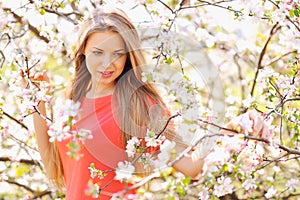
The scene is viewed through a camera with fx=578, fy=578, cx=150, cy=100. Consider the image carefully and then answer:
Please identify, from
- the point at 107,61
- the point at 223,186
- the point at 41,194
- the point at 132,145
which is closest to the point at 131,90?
the point at 107,61

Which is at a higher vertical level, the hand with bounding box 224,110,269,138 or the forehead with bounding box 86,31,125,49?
the forehead with bounding box 86,31,125,49

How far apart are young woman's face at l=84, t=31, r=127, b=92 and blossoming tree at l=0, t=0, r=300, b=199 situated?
0.43 ft

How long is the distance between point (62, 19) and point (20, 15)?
0.21m

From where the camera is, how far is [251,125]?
1.50 metres

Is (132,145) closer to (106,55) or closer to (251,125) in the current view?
(106,55)

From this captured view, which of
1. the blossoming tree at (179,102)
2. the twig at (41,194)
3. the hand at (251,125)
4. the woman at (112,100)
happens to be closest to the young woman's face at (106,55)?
the woman at (112,100)

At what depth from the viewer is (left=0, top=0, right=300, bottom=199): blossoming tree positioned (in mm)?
1533

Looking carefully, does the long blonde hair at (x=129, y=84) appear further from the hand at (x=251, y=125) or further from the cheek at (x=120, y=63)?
the hand at (x=251, y=125)

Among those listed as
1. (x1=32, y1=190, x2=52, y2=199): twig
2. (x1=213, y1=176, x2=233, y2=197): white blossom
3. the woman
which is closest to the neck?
the woman

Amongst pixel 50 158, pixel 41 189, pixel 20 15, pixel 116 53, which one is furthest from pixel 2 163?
pixel 116 53

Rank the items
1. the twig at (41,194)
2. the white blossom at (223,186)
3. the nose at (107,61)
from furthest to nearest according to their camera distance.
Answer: the twig at (41,194)
the nose at (107,61)
the white blossom at (223,186)

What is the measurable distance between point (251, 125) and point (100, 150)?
63cm

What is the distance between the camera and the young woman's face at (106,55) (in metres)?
1.92

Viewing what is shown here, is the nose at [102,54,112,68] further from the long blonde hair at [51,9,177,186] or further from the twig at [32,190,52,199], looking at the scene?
the twig at [32,190,52,199]
